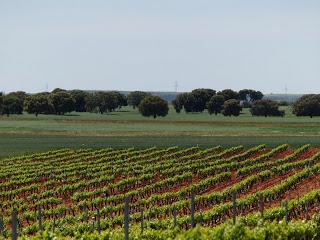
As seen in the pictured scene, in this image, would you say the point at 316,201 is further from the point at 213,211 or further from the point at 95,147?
the point at 95,147

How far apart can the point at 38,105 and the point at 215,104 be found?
5399cm

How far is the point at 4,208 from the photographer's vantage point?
42.2 metres

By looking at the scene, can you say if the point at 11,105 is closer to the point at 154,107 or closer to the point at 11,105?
the point at 11,105

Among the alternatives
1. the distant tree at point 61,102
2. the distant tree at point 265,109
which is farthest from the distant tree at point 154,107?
the distant tree at point 265,109

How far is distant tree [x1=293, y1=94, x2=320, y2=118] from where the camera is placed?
540 ft

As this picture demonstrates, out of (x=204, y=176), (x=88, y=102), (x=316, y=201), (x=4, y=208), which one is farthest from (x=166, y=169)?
(x=88, y=102)

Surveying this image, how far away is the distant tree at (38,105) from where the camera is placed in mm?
161150

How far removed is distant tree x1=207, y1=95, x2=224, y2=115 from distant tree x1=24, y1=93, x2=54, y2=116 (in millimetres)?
48767

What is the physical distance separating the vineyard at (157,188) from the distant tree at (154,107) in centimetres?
9153

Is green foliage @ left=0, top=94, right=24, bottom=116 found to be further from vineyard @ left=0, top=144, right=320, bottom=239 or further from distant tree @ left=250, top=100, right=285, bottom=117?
vineyard @ left=0, top=144, right=320, bottom=239

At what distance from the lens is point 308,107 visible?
541 ft

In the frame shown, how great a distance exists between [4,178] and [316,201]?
2601 centimetres

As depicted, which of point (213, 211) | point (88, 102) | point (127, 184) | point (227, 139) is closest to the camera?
point (213, 211)

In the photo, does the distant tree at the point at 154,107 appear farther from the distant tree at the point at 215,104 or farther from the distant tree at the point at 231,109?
the distant tree at the point at 215,104
